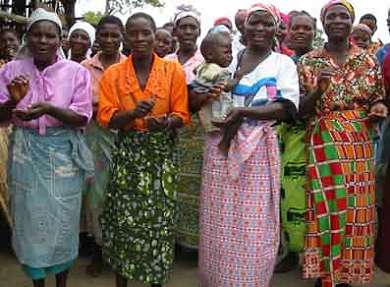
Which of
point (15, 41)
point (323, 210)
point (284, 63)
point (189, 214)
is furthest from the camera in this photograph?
point (15, 41)

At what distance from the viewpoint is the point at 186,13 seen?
482 centimetres

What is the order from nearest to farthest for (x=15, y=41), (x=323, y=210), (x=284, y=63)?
(x=284, y=63)
(x=323, y=210)
(x=15, y=41)

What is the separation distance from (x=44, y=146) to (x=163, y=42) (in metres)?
2.46

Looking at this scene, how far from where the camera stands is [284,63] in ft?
11.5

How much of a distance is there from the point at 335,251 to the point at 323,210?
0.27 meters

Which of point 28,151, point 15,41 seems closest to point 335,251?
point 28,151

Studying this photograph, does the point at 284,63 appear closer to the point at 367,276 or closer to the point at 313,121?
the point at 313,121

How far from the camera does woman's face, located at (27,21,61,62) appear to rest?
3.49 metres

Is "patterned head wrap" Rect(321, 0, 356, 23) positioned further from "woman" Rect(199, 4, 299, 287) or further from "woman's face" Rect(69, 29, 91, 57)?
"woman's face" Rect(69, 29, 91, 57)

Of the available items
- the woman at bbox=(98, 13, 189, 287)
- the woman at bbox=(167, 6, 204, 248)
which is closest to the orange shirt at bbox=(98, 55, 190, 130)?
the woman at bbox=(98, 13, 189, 287)

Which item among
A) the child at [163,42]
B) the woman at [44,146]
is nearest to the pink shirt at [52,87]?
the woman at [44,146]

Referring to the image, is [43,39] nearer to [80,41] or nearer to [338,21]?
[80,41]

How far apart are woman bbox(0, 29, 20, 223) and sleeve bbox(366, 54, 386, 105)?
106 inches

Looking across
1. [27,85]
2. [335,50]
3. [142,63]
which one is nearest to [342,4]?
[335,50]
